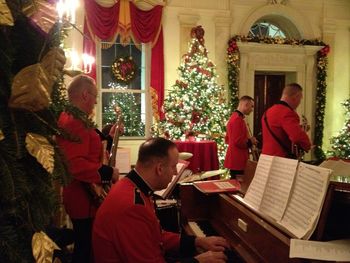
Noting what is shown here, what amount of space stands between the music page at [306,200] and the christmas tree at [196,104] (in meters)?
5.41

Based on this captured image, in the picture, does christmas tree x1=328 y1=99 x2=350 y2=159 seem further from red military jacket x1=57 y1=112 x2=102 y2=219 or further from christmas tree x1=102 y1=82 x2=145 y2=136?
red military jacket x1=57 y1=112 x2=102 y2=219

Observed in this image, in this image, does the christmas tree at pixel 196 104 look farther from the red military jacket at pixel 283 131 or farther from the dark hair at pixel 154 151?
the dark hair at pixel 154 151

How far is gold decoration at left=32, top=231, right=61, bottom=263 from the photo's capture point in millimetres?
948

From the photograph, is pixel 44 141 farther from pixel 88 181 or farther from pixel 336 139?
pixel 336 139

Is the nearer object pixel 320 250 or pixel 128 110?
pixel 320 250

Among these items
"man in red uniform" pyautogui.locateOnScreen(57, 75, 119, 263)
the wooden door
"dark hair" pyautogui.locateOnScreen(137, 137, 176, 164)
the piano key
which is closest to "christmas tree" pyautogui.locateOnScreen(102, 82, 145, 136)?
the wooden door

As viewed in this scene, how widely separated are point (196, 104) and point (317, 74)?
343cm

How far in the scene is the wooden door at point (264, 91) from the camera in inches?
359

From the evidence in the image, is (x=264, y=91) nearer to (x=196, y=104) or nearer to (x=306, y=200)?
(x=196, y=104)

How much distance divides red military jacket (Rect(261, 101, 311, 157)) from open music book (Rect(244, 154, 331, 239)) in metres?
1.96

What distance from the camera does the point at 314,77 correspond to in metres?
9.04

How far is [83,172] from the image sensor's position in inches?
98.7

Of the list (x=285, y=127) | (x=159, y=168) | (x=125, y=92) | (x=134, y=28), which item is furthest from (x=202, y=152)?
(x=159, y=168)

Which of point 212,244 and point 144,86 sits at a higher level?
A: point 144,86
